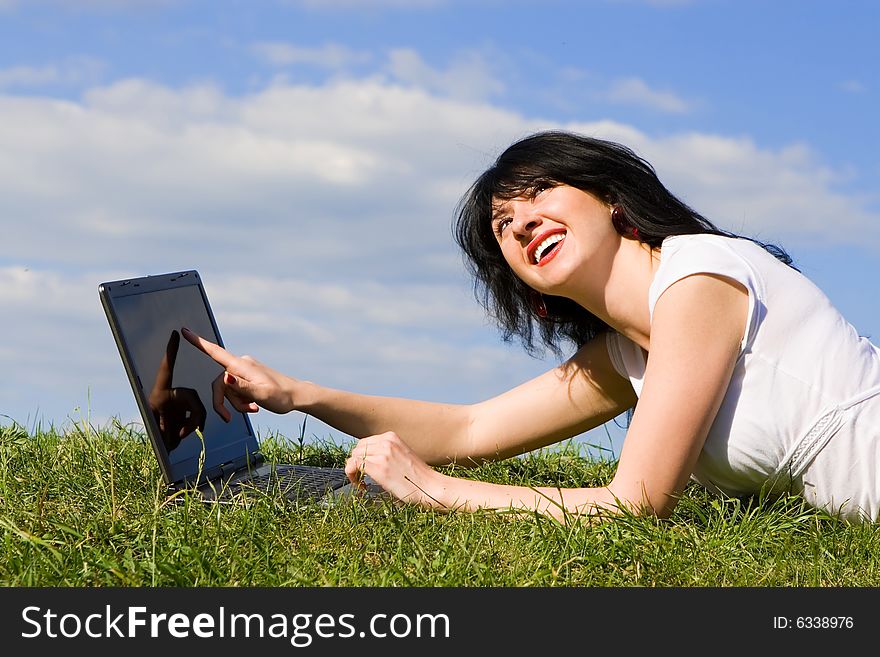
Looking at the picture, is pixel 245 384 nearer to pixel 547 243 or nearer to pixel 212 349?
pixel 212 349

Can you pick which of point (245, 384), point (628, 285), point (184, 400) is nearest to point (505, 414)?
point (628, 285)

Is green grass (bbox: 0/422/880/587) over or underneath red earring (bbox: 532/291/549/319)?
underneath

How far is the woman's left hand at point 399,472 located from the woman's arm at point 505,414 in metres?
0.82

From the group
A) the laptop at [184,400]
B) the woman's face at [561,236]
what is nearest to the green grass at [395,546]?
the laptop at [184,400]

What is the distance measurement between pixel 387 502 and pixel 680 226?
5.43 feet

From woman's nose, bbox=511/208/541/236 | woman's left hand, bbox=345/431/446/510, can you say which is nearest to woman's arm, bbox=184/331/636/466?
woman's left hand, bbox=345/431/446/510

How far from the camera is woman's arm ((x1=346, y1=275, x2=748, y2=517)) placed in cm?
345

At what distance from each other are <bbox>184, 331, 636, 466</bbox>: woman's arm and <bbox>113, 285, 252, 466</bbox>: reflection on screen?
0.57 m

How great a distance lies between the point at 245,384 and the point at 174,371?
363 mm

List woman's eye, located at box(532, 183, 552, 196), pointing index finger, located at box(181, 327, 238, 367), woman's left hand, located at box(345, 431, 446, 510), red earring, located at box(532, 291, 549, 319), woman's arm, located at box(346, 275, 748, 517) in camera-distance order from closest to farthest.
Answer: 1. woman's arm, located at box(346, 275, 748, 517)
2. woman's left hand, located at box(345, 431, 446, 510)
3. woman's eye, located at box(532, 183, 552, 196)
4. pointing index finger, located at box(181, 327, 238, 367)
5. red earring, located at box(532, 291, 549, 319)

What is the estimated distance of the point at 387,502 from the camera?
3.75m

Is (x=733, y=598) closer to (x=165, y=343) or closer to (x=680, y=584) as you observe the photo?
(x=680, y=584)

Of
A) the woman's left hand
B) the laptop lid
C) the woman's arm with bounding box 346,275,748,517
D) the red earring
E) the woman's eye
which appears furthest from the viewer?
the red earring

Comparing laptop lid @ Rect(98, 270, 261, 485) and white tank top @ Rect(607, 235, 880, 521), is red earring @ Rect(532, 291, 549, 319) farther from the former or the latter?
laptop lid @ Rect(98, 270, 261, 485)
